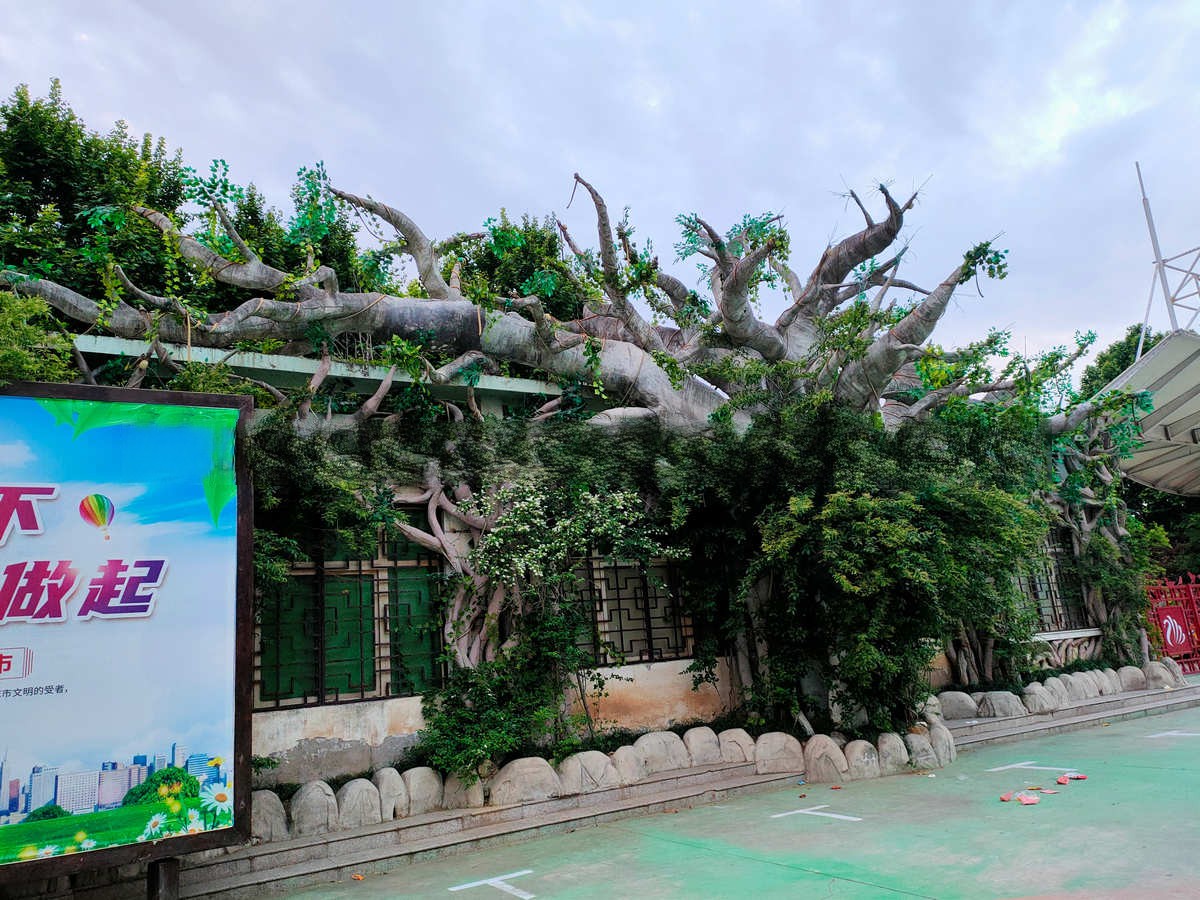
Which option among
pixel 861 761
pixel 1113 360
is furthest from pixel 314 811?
pixel 1113 360

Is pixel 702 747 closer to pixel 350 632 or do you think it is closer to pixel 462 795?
pixel 462 795

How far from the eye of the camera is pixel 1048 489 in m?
11.4

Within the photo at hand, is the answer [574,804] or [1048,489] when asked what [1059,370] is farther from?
[574,804]

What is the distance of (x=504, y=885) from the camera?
4641 mm

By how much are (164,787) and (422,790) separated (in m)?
2.48

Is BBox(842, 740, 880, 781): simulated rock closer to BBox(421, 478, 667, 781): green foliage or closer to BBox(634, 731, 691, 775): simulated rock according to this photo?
BBox(634, 731, 691, 775): simulated rock

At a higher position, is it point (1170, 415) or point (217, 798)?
point (1170, 415)

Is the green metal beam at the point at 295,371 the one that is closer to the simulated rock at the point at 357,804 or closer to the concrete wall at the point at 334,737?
the concrete wall at the point at 334,737

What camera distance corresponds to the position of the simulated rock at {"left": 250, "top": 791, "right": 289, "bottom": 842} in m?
5.53

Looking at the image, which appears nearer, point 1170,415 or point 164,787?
point 164,787

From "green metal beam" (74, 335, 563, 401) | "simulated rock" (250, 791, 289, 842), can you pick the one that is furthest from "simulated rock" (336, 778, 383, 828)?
"green metal beam" (74, 335, 563, 401)

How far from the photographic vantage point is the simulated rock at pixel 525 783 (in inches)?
249

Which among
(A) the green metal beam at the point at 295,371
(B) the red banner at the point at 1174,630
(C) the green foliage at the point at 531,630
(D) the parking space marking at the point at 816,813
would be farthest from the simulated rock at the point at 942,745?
(B) the red banner at the point at 1174,630

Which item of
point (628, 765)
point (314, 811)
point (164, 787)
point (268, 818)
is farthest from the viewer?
point (628, 765)
